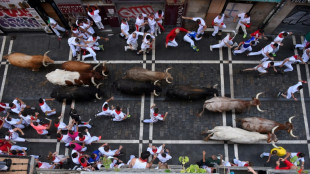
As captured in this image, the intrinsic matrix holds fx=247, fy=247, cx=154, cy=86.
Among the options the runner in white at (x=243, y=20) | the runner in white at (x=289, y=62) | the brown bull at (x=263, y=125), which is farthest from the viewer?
the runner in white at (x=243, y=20)

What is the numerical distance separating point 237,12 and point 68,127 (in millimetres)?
11486

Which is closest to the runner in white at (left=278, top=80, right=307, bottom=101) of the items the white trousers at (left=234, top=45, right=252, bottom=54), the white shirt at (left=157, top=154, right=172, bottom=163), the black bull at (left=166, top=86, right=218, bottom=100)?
the white trousers at (left=234, top=45, right=252, bottom=54)

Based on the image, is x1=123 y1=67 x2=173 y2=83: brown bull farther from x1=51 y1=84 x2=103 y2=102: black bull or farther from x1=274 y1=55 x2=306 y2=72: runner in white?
x1=274 y1=55 x2=306 y2=72: runner in white

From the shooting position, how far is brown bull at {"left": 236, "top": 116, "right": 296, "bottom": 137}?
1253cm

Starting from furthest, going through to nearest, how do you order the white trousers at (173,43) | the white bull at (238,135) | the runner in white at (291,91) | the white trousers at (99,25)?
the white trousers at (99,25), the white trousers at (173,43), the runner in white at (291,91), the white bull at (238,135)

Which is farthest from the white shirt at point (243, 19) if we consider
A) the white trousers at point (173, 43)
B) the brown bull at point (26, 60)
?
the brown bull at point (26, 60)

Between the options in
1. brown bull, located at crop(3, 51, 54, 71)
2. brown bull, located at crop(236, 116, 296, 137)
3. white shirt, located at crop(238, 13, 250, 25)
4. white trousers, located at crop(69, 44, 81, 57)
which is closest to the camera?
brown bull, located at crop(236, 116, 296, 137)

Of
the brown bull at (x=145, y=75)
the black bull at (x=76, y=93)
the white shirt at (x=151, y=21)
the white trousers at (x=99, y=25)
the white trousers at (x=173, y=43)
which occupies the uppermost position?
the white trousers at (x=99, y=25)

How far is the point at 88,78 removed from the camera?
1359 centimetres

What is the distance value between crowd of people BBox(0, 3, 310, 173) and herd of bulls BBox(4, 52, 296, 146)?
42.4 inches

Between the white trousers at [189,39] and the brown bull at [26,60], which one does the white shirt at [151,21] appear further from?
the brown bull at [26,60]

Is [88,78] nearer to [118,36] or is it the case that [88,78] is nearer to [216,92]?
[118,36]

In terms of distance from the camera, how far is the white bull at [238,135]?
1240 cm

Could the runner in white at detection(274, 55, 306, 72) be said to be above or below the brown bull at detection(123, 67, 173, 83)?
above
